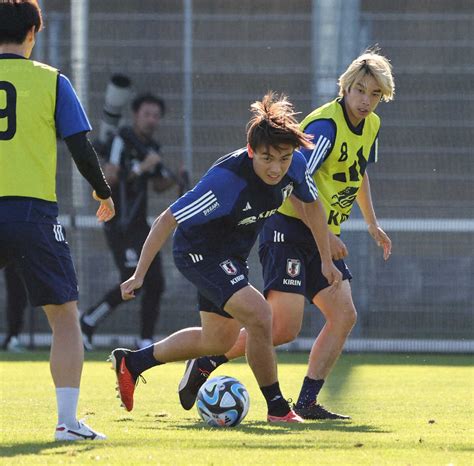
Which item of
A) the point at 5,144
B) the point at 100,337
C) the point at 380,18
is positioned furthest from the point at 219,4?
the point at 5,144

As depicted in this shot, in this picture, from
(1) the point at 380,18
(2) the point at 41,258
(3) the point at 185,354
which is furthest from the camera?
(1) the point at 380,18

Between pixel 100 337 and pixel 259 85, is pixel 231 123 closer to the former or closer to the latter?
pixel 259 85

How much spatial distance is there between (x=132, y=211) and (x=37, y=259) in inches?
284

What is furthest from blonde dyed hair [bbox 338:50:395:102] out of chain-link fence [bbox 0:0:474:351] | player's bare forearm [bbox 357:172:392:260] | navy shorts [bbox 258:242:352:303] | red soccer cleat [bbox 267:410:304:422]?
chain-link fence [bbox 0:0:474:351]

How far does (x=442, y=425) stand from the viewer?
6773 millimetres

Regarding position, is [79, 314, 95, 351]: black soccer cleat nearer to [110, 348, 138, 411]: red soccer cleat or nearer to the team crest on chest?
[110, 348, 138, 411]: red soccer cleat

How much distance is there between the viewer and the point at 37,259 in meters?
5.71

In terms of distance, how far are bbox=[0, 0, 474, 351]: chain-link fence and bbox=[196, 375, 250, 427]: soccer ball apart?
6053mm

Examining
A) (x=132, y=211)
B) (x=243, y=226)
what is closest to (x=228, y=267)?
(x=243, y=226)

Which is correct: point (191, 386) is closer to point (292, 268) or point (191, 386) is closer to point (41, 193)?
point (292, 268)

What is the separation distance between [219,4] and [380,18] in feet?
5.39

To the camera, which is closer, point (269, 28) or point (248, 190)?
point (248, 190)

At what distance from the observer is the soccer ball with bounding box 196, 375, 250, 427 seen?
6730mm

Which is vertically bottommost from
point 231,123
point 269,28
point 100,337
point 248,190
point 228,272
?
point 100,337
